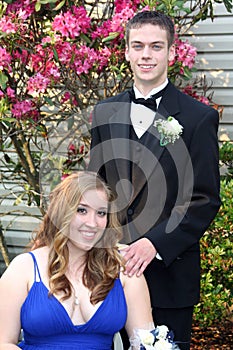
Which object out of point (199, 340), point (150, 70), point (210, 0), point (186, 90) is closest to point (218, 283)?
point (199, 340)

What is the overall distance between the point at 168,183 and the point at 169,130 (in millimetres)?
221

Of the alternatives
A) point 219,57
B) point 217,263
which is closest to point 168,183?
point 217,263

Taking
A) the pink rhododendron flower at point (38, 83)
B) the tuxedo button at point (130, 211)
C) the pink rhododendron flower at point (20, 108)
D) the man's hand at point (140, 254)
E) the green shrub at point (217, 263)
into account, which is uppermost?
the pink rhododendron flower at point (38, 83)

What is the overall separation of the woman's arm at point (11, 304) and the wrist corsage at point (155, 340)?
0.51 meters

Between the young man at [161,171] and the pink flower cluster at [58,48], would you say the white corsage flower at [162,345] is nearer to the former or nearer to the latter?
the young man at [161,171]

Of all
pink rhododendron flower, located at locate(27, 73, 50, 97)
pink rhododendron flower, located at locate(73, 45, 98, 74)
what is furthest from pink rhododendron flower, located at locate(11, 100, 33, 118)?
pink rhododendron flower, located at locate(73, 45, 98, 74)

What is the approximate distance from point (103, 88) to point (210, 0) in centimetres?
104

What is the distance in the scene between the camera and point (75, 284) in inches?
127

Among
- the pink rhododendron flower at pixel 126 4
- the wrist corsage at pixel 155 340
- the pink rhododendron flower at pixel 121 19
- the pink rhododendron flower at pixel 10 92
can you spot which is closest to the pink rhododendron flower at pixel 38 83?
the pink rhododendron flower at pixel 10 92

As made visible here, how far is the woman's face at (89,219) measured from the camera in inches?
123

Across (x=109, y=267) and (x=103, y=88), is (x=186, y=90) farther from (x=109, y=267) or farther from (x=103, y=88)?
(x=109, y=267)

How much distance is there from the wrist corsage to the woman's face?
46 centimetres

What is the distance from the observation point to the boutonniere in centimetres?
313

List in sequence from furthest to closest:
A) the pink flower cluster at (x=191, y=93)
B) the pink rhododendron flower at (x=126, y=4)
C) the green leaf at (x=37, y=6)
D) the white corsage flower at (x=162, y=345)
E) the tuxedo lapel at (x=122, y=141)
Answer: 1. the pink flower cluster at (x=191, y=93)
2. the green leaf at (x=37, y=6)
3. the pink rhododendron flower at (x=126, y=4)
4. the tuxedo lapel at (x=122, y=141)
5. the white corsage flower at (x=162, y=345)
